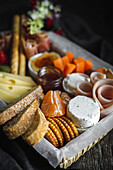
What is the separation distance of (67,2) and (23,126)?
334 centimetres

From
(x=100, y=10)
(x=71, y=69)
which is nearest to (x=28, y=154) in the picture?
(x=71, y=69)

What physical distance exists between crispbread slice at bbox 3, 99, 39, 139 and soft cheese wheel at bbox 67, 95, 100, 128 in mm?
325

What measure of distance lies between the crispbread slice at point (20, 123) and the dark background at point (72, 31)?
0.35ft

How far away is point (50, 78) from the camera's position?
2199 millimetres

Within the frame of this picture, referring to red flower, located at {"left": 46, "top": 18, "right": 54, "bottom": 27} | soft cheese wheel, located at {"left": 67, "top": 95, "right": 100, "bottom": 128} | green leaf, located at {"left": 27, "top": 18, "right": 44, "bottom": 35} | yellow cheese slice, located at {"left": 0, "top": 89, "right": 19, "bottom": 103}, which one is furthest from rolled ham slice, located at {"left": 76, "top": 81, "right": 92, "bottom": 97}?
red flower, located at {"left": 46, "top": 18, "right": 54, "bottom": 27}

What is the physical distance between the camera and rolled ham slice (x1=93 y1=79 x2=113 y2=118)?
71.3 inches

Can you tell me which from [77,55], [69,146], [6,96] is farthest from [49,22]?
[69,146]

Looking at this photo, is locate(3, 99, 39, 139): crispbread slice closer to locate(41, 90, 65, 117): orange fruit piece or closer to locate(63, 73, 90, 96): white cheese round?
locate(41, 90, 65, 117): orange fruit piece

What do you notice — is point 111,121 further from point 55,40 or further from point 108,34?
point 108,34

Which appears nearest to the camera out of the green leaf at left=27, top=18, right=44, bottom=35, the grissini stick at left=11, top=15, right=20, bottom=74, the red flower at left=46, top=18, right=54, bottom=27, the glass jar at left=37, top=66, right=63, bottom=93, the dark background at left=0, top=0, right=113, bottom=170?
the dark background at left=0, top=0, right=113, bottom=170

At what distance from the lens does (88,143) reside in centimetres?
165

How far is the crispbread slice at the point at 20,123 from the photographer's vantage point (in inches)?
62.1

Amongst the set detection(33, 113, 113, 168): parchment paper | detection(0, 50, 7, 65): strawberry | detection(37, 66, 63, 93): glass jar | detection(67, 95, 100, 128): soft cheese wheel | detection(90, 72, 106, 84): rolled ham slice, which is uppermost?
detection(0, 50, 7, 65): strawberry

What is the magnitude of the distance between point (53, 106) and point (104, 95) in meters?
0.54
